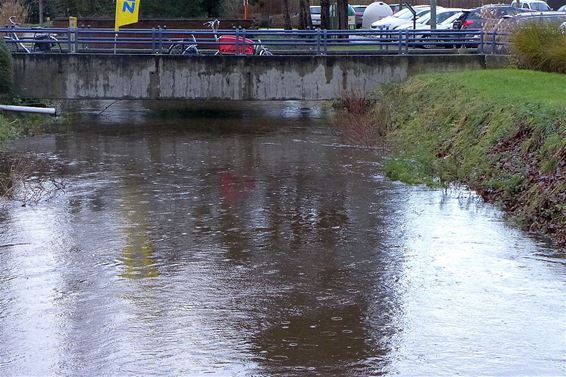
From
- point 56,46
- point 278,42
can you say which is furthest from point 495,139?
point 56,46

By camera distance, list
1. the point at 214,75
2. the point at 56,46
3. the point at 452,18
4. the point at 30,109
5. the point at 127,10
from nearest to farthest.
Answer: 1. the point at 30,109
2. the point at 214,75
3. the point at 127,10
4. the point at 56,46
5. the point at 452,18

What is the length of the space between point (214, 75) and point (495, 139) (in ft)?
44.4

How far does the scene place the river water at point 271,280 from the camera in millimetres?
8953

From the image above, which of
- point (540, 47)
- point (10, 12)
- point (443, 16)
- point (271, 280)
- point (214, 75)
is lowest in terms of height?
point (271, 280)

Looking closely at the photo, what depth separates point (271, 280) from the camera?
456 inches

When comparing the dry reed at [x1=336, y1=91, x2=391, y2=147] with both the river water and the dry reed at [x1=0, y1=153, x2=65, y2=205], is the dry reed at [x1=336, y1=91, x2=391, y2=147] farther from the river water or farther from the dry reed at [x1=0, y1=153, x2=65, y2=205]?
the dry reed at [x1=0, y1=153, x2=65, y2=205]

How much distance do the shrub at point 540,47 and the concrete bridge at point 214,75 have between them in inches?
122

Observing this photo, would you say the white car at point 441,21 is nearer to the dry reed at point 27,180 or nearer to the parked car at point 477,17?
the parked car at point 477,17

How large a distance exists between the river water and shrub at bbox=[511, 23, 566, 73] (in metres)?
6.54

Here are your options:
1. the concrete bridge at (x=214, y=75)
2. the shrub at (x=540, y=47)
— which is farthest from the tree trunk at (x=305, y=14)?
the shrub at (x=540, y=47)

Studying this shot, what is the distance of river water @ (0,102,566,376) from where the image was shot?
352 inches

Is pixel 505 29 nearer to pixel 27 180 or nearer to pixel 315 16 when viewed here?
pixel 27 180

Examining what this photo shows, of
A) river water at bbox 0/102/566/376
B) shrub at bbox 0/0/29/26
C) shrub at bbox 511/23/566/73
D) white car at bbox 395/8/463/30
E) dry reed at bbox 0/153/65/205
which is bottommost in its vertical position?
river water at bbox 0/102/566/376

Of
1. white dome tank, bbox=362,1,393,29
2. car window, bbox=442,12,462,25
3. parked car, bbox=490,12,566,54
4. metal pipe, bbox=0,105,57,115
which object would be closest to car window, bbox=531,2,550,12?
car window, bbox=442,12,462,25
